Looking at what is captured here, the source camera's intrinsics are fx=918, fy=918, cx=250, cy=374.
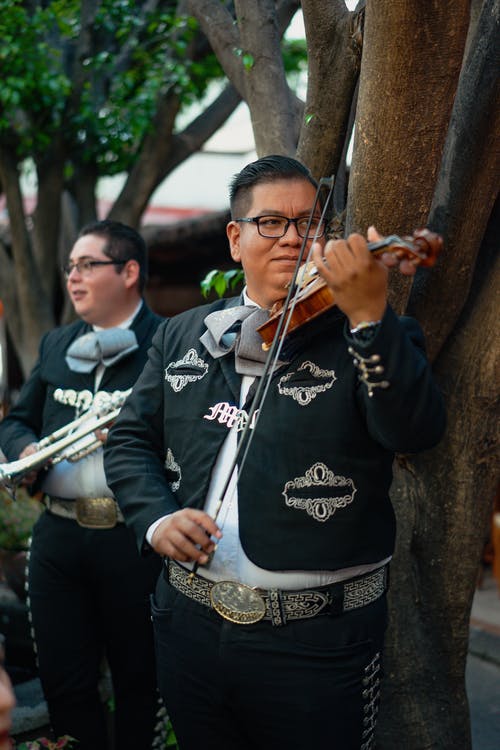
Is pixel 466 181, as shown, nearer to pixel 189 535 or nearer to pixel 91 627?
pixel 189 535

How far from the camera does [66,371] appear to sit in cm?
378

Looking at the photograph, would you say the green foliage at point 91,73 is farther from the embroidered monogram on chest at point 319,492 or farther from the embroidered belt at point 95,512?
the embroidered monogram on chest at point 319,492

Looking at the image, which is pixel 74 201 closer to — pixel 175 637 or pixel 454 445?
pixel 454 445

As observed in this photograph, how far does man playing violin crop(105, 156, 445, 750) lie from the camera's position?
2.27m

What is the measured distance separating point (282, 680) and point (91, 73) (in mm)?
5610

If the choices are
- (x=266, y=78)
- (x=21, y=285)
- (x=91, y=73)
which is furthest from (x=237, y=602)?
(x=91, y=73)

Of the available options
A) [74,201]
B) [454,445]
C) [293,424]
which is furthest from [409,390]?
[74,201]

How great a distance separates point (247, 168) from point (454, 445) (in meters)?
1.29

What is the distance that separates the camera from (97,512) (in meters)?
3.52

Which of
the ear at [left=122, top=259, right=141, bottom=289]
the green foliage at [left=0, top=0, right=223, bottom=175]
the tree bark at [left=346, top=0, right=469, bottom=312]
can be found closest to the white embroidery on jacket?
the tree bark at [left=346, top=0, right=469, bottom=312]

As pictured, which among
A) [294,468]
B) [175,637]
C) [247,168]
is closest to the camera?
[294,468]

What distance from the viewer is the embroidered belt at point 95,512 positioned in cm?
351

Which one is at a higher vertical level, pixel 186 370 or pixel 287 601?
pixel 186 370

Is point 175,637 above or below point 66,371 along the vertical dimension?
below
